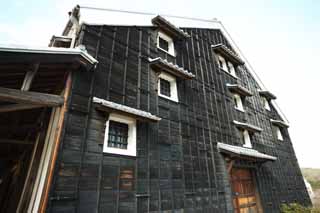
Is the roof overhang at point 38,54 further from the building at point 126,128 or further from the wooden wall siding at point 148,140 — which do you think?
the wooden wall siding at point 148,140

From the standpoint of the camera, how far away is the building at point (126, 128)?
359 cm

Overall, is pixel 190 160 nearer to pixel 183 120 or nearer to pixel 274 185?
pixel 183 120

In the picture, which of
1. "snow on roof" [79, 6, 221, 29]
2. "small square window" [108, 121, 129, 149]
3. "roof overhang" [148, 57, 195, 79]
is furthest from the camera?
"roof overhang" [148, 57, 195, 79]

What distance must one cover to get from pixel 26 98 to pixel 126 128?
248cm

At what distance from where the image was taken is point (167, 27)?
8.16 metres

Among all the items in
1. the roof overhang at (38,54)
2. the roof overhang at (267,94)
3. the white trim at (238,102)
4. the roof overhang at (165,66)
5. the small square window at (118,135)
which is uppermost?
the roof overhang at (267,94)

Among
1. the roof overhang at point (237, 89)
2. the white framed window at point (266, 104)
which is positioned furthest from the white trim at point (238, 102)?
the white framed window at point (266, 104)

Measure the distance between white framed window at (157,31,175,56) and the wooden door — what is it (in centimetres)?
609

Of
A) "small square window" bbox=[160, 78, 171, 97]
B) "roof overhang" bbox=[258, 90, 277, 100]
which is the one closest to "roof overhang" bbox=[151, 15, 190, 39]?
"small square window" bbox=[160, 78, 171, 97]

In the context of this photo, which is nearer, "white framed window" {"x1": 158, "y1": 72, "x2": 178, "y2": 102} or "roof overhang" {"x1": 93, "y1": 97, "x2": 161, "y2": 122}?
"roof overhang" {"x1": 93, "y1": 97, "x2": 161, "y2": 122}

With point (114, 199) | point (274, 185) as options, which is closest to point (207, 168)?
point (114, 199)

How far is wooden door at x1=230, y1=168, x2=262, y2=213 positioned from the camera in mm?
7434

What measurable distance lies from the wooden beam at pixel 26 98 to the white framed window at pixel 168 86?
3.70 m

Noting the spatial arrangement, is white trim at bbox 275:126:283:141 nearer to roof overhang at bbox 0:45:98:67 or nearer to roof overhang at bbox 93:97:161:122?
roof overhang at bbox 93:97:161:122
